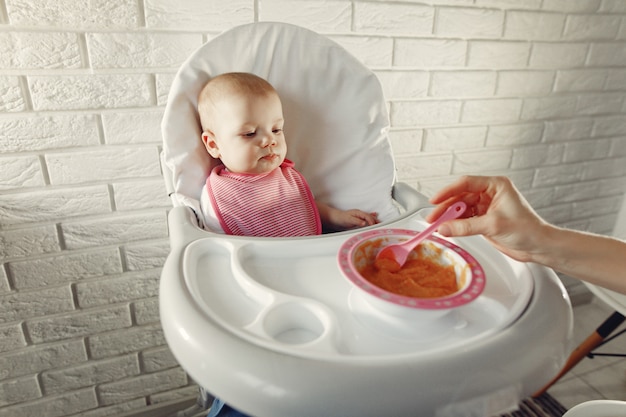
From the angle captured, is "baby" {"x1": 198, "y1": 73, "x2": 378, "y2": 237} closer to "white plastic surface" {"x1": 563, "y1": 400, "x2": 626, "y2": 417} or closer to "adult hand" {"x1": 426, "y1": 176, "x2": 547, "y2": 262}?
"adult hand" {"x1": 426, "y1": 176, "x2": 547, "y2": 262}

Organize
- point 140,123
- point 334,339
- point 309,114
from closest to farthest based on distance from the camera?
point 334,339 → point 309,114 → point 140,123

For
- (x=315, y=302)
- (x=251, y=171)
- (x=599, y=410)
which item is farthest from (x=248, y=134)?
(x=599, y=410)

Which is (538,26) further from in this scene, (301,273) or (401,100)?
(301,273)

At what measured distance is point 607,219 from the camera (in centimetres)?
165

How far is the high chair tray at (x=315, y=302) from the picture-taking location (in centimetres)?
46

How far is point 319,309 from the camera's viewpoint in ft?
1.65

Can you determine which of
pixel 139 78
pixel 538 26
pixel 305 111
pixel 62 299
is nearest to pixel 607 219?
pixel 538 26

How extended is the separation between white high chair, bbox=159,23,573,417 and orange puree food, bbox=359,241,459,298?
0.12ft

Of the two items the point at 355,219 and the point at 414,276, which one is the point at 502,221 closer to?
the point at 414,276

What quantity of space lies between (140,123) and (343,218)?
0.47 meters

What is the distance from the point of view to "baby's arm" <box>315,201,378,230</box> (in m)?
0.83

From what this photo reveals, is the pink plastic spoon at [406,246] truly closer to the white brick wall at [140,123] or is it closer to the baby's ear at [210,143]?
the baby's ear at [210,143]

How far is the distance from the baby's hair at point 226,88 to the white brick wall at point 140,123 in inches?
9.6

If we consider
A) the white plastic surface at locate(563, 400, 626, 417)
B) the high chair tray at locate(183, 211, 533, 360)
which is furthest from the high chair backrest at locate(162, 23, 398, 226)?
the white plastic surface at locate(563, 400, 626, 417)
